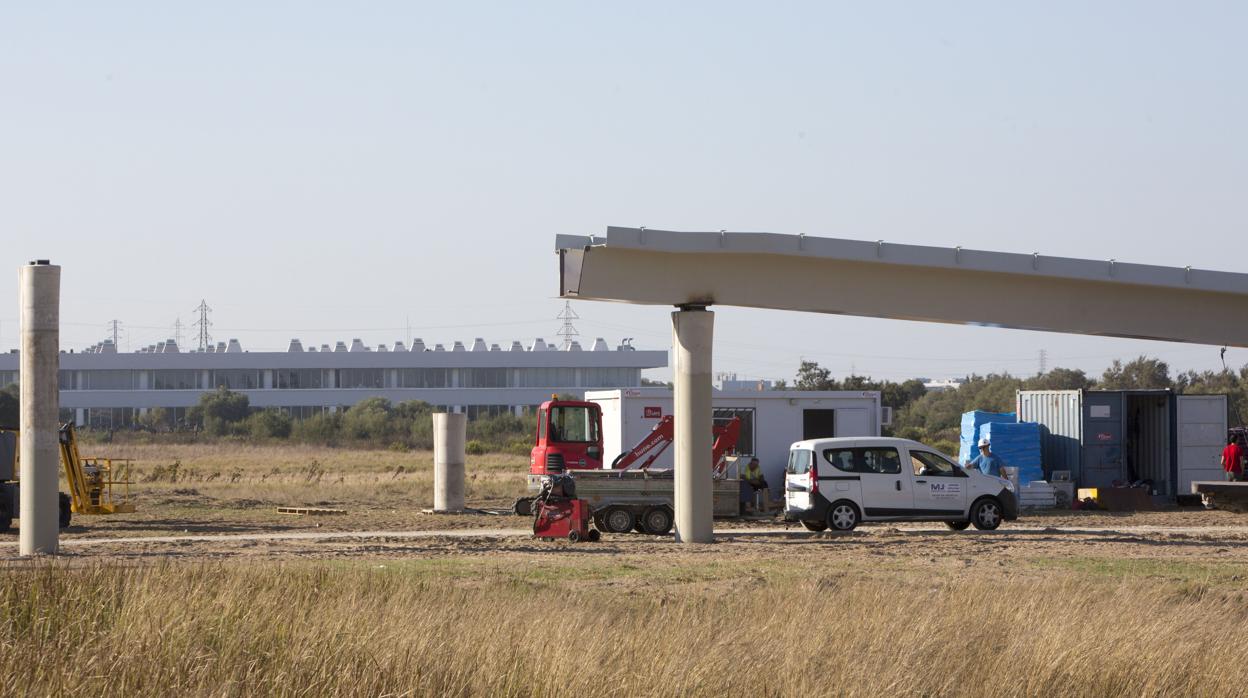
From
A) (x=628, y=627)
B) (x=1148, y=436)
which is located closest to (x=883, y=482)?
(x=1148, y=436)

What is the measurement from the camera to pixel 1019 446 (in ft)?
109

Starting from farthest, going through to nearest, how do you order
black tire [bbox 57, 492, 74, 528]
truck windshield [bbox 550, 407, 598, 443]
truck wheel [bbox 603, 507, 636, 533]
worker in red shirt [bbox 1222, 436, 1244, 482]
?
worker in red shirt [bbox 1222, 436, 1244, 482], truck windshield [bbox 550, 407, 598, 443], black tire [bbox 57, 492, 74, 528], truck wheel [bbox 603, 507, 636, 533]

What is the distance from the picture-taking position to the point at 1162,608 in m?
14.0

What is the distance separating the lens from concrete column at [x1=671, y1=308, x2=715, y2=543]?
23.0 metres

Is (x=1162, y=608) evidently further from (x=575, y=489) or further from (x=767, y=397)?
(x=767, y=397)

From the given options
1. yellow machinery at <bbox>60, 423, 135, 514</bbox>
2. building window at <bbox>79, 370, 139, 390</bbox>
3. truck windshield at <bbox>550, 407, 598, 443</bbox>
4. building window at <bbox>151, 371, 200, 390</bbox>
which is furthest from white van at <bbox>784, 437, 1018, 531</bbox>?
building window at <bbox>79, 370, 139, 390</bbox>

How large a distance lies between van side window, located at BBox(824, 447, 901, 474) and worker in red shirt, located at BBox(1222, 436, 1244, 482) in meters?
11.1

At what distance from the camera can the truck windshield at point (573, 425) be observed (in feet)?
103

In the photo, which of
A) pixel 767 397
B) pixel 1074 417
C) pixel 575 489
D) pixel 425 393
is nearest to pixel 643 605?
pixel 575 489

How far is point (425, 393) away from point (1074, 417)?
3243 inches

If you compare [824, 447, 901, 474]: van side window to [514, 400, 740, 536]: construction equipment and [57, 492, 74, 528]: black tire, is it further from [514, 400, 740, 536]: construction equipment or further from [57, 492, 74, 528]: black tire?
[57, 492, 74, 528]: black tire

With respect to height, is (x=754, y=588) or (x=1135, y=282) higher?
(x=1135, y=282)

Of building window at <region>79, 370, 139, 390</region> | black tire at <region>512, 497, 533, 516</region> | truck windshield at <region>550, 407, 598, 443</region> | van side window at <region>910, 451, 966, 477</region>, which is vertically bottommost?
black tire at <region>512, 497, 533, 516</region>

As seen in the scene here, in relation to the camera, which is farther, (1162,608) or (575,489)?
(575,489)
